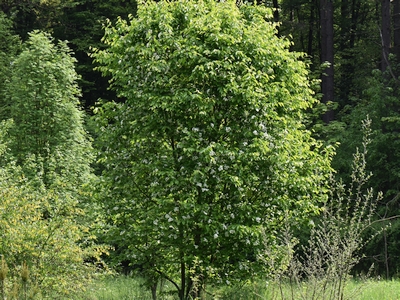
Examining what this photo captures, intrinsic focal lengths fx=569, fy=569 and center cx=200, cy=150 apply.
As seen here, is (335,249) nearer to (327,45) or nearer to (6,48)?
(327,45)

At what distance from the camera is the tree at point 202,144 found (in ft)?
33.1

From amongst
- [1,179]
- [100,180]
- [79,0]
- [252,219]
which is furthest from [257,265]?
[79,0]

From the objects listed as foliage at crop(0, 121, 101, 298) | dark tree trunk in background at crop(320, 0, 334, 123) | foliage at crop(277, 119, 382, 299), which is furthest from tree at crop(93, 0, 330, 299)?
dark tree trunk in background at crop(320, 0, 334, 123)

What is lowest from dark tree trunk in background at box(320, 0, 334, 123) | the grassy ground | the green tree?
the grassy ground

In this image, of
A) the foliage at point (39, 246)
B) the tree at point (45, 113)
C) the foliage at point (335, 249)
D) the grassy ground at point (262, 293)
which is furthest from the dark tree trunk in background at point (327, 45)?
the foliage at point (335, 249)

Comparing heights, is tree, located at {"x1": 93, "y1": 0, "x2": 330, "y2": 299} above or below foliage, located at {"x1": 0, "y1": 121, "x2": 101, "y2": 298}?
above

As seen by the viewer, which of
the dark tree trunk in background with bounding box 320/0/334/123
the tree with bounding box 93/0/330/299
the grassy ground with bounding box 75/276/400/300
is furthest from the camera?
the dark tree trunk in background with bounding box 320/0/334/123

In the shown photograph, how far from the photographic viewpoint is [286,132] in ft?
35.3

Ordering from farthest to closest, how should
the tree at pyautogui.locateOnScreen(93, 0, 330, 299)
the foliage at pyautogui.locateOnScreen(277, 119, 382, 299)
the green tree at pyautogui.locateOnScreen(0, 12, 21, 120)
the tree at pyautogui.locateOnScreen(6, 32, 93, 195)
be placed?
1. the green tree at pyautogui.locateOnScreen(0, 12, 21, 120)
2. the tree at pyautogui.locateOnScreen(6, 32, 93, 195)
3. the tree at pyautogui.locateOnScreen(93, 0, 330, 299)
4. the foliage at pyautogui.locateOnScreen(277, 119, 382, 299)

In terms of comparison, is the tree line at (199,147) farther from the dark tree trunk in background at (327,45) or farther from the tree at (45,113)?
the dark tree trunk in background at (327,45)

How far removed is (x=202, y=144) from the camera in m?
10.3

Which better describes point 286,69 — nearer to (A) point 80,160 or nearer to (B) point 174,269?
(B) point 174,269

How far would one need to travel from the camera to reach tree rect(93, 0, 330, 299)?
33.1ft

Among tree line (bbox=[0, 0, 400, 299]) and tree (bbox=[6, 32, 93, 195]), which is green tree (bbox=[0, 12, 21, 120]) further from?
tree line (bbox=[0, 0, 400, 299])
